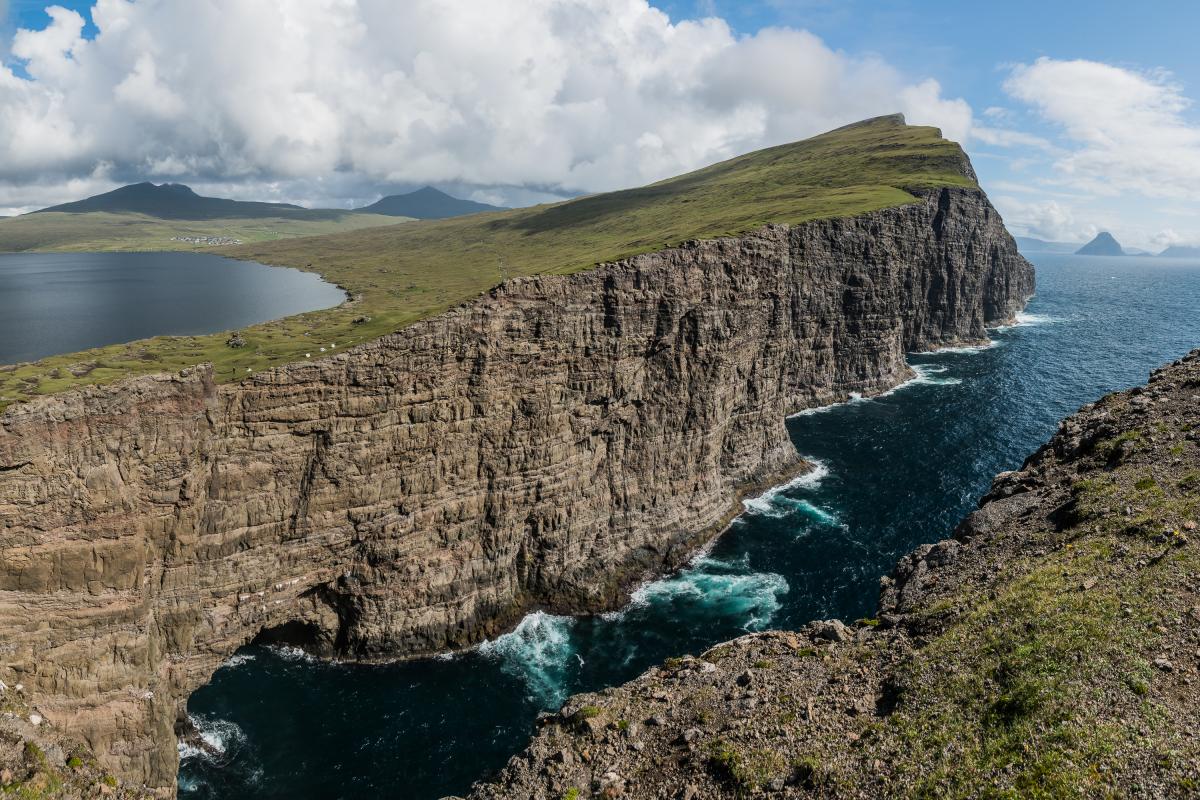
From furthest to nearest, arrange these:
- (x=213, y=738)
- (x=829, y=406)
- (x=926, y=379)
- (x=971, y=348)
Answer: (x=971, y=348), (x=926, y=379), (x=829, y=406), (x=213, y=738)

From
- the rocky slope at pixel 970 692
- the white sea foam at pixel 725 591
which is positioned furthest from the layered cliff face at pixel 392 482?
the rocky slope at pixel 970 692

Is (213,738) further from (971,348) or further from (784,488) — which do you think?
(971,348)

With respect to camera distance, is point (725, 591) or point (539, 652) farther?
point (725, 591)

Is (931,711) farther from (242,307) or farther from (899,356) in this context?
(242,307)

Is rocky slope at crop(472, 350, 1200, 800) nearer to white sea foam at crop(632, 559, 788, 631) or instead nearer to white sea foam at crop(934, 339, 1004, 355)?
white sea foam at crop(632, 559, 788, 631)

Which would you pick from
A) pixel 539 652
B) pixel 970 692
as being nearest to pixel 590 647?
pixel 539 652

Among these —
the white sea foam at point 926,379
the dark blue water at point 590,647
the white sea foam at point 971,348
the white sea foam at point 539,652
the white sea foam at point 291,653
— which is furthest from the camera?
the white sea foam at point 971,348

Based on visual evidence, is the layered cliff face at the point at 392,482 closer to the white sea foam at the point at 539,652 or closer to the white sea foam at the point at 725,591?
the white sea foam at the point at 539,652

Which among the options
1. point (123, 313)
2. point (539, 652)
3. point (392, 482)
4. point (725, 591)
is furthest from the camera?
point (123, 313)
